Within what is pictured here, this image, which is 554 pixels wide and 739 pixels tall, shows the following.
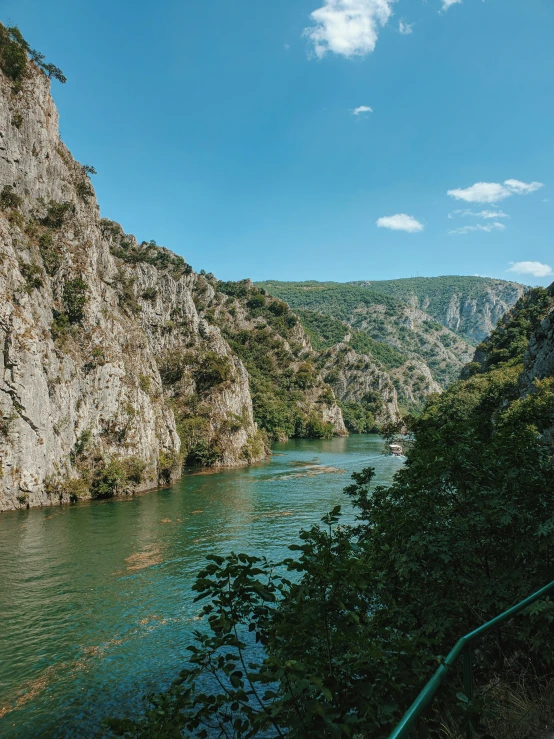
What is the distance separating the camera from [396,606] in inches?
292

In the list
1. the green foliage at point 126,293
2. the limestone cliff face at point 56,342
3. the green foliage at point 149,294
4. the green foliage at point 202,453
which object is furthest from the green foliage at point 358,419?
the limestone cliff face at point 56,342

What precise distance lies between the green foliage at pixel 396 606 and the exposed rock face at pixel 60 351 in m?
29.9

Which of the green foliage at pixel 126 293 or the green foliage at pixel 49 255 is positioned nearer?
the green foliage at pixel 49 255

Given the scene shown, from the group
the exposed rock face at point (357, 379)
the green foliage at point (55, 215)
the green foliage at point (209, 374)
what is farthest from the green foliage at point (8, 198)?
the exposed rock face at point (357, 379)

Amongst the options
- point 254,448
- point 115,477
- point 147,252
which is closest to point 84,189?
point 115,477

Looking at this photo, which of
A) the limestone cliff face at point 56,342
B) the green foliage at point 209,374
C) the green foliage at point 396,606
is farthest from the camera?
the green foliage at point 209,374

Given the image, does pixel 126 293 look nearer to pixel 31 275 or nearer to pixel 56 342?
pixel 56 342

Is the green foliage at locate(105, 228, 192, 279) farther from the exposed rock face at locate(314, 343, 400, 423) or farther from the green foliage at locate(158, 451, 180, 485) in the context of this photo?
the exposed rock face at locate(314, 343, 400, 423)

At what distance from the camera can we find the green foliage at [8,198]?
134 ft

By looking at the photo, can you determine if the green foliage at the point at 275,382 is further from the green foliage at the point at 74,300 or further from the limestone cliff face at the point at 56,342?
the green foliage at the point at 74,300

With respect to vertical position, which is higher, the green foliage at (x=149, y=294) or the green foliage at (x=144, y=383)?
the green foliage at (x=149, y=294)

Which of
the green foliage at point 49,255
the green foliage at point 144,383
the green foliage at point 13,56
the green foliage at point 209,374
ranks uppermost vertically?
the green foliage at point 13,56

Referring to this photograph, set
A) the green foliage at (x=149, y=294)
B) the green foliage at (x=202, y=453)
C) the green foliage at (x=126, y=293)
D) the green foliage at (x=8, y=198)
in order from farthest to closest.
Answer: the green foliage at (x=149, y=294)
the green foliage at (x=126, y=293)
the green foliage at (x=202, y=453)
the green foliage at (x=8, y=198)

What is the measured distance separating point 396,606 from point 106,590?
15664mm
